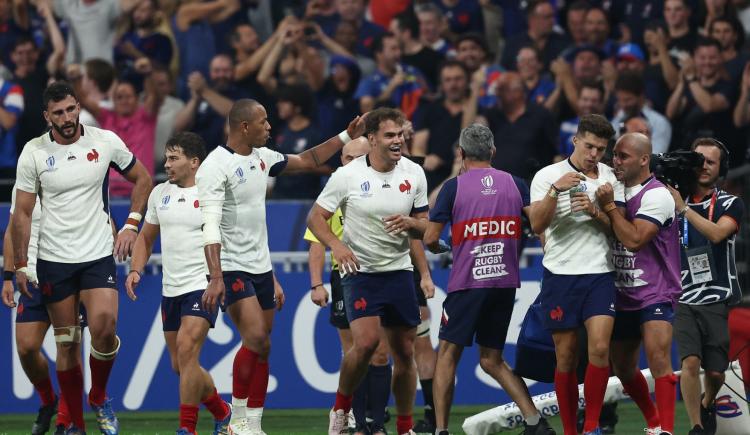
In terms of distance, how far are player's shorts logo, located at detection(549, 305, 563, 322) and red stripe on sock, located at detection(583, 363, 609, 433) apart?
380 mm

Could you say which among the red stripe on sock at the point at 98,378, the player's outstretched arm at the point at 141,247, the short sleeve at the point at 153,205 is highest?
the short sleeve at the point at 153,205

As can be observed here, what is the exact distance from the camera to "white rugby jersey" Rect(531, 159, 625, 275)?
9469mm

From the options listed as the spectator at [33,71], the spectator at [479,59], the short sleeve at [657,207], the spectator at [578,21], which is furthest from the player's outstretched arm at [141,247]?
the spectator at [578,21]

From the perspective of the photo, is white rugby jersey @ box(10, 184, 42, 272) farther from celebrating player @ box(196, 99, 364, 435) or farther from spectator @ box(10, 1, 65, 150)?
spectator @ box(10, 1, 65, 150)

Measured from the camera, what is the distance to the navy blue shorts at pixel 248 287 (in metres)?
10.0

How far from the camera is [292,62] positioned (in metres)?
16.9

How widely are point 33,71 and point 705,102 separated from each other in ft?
25.7

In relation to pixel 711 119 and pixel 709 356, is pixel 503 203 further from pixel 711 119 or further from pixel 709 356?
pixel 711 119

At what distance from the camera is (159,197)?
10.6m

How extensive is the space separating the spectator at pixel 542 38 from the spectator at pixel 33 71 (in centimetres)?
541

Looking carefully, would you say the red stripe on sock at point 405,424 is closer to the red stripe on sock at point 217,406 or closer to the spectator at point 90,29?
the red stripe on sock at point 217,406

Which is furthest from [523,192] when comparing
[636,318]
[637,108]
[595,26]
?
[595,26]

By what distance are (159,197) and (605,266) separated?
11.2 ft

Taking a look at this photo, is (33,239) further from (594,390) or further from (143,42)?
(143,42)
